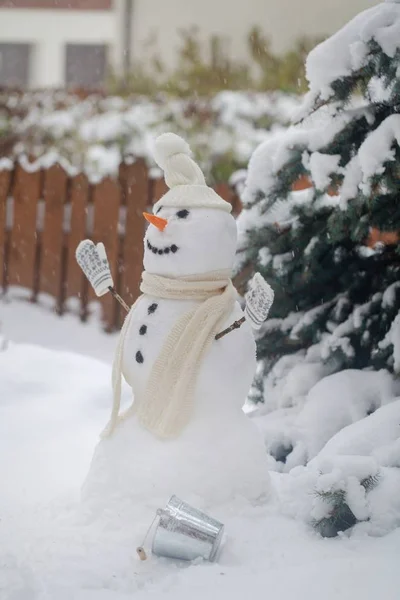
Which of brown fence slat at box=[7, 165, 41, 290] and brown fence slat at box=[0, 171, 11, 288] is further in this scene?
brown fence slat at box=[0, 171, 11, 288]

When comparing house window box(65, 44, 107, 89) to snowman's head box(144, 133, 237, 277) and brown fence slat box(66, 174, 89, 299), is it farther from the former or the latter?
snowman's head box(144, 133, 237, 277)

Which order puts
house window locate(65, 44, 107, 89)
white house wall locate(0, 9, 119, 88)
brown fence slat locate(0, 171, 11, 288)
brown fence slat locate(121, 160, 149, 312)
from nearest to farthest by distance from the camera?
brown fence slat locate(121, 160, 149, 312)
brown fence slat locate(0, 171, 11, 288)
white house wall locate(0, 9, 119, 88)
house window locate(65, 44, 107, 89)

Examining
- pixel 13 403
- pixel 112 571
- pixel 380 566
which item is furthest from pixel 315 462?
pixel 13 403

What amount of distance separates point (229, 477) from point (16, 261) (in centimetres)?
487

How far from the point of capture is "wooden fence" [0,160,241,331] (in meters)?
6.01

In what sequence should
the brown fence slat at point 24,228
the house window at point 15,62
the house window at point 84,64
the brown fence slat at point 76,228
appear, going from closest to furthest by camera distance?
the brown fence slat at point 76,228
the brown fence slat at point 24,228
the house window at point 84,64
the house window at point 15,62

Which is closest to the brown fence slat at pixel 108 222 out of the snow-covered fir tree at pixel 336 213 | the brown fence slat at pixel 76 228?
the brown fence slat at pixel 76 228

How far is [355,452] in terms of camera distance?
2.39 m

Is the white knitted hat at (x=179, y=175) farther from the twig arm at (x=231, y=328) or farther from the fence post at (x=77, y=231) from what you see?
the fence post at (x=77, y=231)

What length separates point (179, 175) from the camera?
2490 millimetres

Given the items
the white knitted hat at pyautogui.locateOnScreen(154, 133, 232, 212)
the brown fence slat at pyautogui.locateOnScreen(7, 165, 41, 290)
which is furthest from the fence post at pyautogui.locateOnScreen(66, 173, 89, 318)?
the white knitted hat at pyautogui.locateOnScreen(154, 133, 232, 212)

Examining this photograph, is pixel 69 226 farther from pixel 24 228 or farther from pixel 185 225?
pixel 185 225

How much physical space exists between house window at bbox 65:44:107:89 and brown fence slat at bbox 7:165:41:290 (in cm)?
1239

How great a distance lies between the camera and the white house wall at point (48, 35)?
58.5 feet
